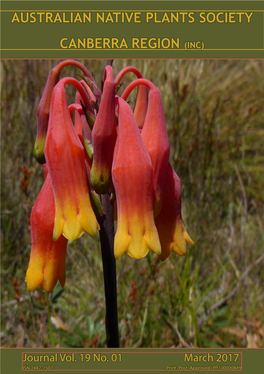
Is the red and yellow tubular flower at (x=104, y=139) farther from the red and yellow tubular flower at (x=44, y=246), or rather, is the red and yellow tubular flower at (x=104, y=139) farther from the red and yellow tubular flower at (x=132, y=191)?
the red and yellow tubular flower at (x=44, y=246)

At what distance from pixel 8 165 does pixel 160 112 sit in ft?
8.07

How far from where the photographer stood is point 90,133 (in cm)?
129

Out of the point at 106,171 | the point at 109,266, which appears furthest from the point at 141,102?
the point at 109,266

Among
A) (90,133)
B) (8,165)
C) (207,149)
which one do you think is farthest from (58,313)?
(90,133)

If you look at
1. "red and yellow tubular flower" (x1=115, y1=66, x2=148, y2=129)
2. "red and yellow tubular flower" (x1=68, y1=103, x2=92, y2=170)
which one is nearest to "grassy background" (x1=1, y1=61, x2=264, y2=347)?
"red and yellow tubular flower" (x1=68, y1=103, x2=92, y2=170)

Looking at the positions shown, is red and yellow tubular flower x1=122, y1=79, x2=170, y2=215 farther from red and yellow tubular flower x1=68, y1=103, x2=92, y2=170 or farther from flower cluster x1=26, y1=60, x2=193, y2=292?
red and yellow tubular flower x1=68, y1=103, x2=92, y2=170

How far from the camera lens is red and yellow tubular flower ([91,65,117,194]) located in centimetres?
116

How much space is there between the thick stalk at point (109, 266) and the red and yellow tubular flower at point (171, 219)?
160mm

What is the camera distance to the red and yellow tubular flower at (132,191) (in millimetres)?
1145

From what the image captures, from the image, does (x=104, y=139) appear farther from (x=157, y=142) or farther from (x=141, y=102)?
(x=141, y=102)

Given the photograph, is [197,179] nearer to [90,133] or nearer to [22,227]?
[22,227]

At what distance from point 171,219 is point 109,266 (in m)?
0.25

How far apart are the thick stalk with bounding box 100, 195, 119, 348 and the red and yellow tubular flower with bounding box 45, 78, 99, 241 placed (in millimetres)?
102

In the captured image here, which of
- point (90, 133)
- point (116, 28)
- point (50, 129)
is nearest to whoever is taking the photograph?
point (50, 129)
